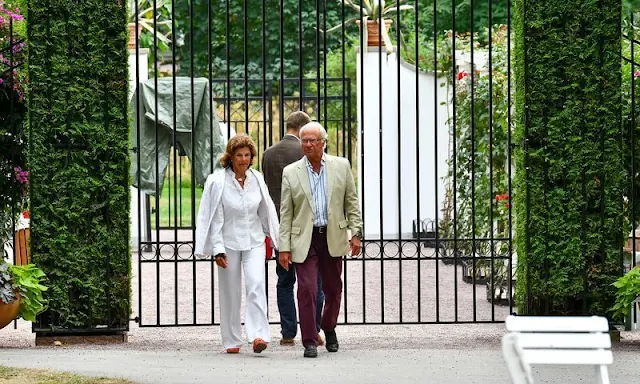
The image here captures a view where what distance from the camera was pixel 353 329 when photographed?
11.6 metres

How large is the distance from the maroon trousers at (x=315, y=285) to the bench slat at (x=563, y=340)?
134 inches

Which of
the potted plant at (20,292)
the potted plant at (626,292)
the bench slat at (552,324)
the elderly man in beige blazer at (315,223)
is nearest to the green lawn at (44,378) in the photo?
the potted plant at (20,292)

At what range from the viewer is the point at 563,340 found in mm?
6371

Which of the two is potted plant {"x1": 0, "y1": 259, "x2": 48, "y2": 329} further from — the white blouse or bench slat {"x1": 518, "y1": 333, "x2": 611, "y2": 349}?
bench slat {"x1": 518, "y1": 333, "x2": 611, "y2": 349}

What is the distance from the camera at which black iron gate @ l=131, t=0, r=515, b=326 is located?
1077 cm

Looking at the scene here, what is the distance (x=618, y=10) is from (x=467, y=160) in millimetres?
5006

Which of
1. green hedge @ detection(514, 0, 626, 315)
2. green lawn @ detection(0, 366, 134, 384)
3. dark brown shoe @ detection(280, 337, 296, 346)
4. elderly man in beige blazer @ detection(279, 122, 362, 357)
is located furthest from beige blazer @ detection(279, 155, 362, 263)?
green lawn @ detection(0, 366, 134, 384)

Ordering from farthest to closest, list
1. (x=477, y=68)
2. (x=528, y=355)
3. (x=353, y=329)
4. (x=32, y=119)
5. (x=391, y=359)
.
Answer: (x=477, y=68), (x=353, y=329), (x=32, y=119), (x=391, y=359), (x=528, y=355)

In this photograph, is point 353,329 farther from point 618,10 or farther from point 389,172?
point 389,172

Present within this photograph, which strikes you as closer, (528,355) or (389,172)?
(528,355)

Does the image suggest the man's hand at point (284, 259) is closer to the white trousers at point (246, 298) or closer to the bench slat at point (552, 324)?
the white trousers at point (246, 298)

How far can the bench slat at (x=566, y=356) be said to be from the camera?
620cm

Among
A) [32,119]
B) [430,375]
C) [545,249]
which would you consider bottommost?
[430,375]

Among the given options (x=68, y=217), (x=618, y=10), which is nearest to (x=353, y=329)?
(x=68, y=217)
